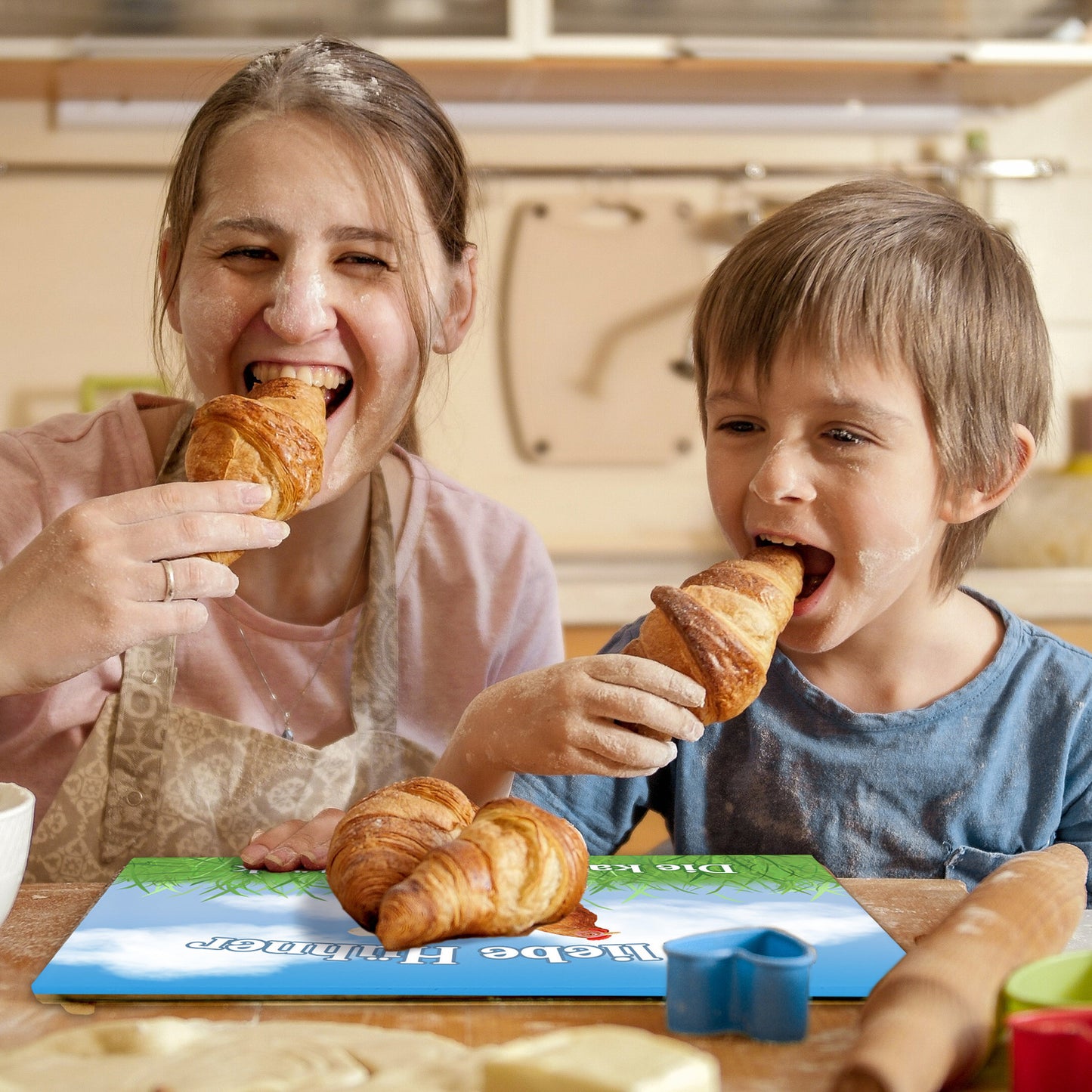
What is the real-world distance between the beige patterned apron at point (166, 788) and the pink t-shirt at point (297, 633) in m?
0.05

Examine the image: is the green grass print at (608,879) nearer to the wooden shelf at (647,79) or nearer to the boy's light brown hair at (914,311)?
the boy's light brown hair at (914,311)

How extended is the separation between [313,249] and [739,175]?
1960 millimetres

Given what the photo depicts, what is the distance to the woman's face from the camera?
1.24 meters

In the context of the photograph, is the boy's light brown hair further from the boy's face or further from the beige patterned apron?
the beige patterned apron

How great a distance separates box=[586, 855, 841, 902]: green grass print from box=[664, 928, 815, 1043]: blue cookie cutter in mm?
214

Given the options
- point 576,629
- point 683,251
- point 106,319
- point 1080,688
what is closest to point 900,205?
point 1080,688

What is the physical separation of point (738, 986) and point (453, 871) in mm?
189

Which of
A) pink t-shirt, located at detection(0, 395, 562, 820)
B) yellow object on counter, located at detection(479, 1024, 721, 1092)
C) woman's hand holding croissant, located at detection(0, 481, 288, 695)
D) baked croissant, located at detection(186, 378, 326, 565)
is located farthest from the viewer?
pink t-shirt, located at detection(0, 395, 562, 820)

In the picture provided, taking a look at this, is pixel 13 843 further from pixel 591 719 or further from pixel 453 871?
pixel 591 719

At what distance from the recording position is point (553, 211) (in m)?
2.96

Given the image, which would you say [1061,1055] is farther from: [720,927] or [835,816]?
[835,816]

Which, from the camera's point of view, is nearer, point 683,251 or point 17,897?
point 17,897

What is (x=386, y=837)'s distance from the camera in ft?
2.63

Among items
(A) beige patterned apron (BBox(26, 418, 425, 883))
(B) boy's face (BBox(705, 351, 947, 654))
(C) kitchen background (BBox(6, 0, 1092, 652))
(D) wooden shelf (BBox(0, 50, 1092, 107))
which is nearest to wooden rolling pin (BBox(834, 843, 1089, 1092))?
(B) boy's face (BBox(705, 351, 947, 654))
